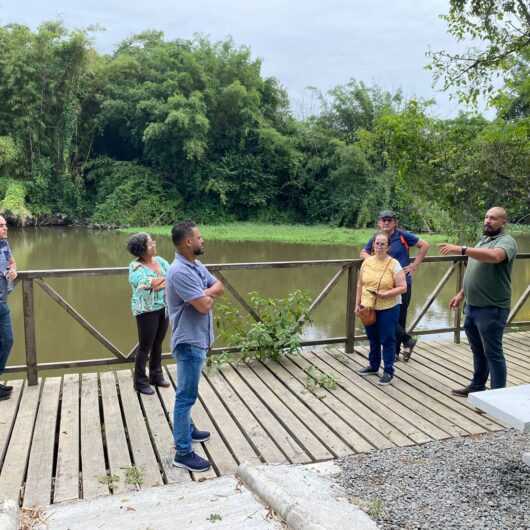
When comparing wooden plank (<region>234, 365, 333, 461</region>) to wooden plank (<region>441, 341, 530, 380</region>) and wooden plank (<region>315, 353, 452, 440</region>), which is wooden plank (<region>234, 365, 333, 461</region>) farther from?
wooden plank (<region>441, 341, 530, 380</region>)

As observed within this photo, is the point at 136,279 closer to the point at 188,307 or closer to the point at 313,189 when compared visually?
the point at 188,307

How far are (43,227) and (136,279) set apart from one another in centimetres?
2188

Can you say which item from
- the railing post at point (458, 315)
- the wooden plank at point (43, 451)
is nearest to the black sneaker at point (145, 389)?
the wooden plank at point (43, 451)

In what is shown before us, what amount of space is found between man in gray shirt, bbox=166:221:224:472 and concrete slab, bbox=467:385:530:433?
140cm

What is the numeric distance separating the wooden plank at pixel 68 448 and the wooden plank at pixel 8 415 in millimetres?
298

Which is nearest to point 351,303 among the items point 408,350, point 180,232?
point 408,350

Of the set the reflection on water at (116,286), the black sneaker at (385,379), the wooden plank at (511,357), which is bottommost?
the reflection on water at (116,286)

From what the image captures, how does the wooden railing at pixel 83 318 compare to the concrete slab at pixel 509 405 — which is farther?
the wooden railing at pixel 83 318

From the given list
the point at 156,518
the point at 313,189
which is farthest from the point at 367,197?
the point at 156,518

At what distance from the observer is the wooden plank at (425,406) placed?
347 centimetres

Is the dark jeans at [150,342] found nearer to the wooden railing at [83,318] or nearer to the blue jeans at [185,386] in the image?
the wooden railing at [83,318]

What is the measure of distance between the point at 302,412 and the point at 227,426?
1.84 feet

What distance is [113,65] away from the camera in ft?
83.7

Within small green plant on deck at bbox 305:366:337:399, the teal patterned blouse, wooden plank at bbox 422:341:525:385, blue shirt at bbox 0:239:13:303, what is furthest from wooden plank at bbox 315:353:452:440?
blue shirt at bbox 0:239:13:303
